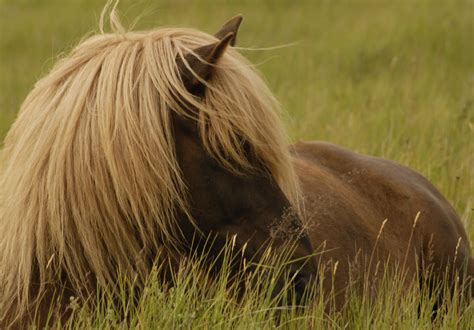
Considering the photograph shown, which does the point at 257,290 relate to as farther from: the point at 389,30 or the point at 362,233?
the point at 389,30

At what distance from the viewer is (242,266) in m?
3.12

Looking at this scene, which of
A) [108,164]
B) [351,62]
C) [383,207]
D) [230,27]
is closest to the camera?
[108,164]

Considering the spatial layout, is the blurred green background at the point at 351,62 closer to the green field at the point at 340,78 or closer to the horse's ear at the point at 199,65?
the green field at the point at 340,78

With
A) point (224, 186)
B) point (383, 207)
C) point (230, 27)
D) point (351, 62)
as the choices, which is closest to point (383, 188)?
point (383, 207)

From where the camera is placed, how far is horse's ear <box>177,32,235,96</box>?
3.02 metres

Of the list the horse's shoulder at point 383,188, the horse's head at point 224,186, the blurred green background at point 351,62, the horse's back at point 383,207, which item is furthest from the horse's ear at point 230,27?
the horse's shoulder at point 383,188

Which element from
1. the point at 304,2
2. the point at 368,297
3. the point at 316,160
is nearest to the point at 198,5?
the point at 304,2

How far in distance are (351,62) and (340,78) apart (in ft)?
2.01

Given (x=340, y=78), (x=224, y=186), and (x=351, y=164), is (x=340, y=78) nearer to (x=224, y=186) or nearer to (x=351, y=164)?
(x=351, y=164)

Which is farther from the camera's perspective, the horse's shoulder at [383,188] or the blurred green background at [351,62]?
the blurred green background at [351,62]

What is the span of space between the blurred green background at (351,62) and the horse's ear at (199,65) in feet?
2.45

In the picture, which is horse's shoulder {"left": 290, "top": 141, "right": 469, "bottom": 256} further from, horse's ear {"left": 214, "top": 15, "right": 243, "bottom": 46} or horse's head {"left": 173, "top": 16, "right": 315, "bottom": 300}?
horse's head {"left": 173, "top": 16, "right": 315, "bottom": 300}

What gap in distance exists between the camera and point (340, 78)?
9.88 m

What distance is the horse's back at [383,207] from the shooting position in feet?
14.2
